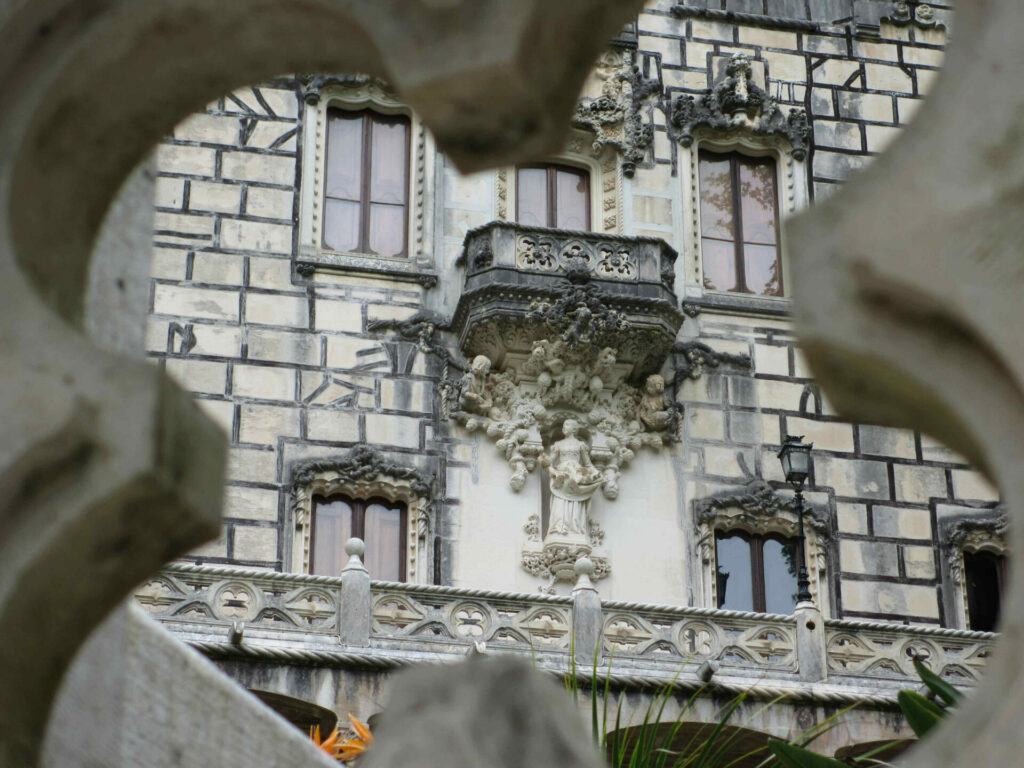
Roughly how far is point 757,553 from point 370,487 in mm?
4026

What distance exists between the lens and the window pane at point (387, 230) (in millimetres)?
19266

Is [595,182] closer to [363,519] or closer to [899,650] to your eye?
[363,519]

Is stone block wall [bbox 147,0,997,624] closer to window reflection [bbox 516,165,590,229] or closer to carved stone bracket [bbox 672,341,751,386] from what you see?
carved stone bracket [bbox 672,341,751,386]

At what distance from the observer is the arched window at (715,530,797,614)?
61.4 feet

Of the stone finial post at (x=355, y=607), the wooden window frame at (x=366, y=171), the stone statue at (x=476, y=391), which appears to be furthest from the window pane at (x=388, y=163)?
the stone finial post at (x=355, y=607)

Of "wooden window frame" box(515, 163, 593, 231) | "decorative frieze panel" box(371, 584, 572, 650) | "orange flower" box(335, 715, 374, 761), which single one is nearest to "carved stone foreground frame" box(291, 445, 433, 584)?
"decorative frieze panel" box(371, 584, 572, 650)

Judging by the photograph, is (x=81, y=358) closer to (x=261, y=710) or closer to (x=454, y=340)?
(x=261, y=710)

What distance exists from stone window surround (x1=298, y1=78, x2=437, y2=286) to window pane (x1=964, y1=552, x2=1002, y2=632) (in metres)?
6.28

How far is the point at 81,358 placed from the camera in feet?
4.96

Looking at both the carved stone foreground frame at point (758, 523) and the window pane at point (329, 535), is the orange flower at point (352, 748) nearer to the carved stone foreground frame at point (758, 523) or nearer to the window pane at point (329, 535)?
the window pane at point (329, 535)

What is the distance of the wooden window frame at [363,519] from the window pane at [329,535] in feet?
0.06

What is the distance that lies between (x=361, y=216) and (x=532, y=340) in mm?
2402

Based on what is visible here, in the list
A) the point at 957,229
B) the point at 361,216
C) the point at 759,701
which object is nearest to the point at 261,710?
the point at 957,229

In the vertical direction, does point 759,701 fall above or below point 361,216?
below
